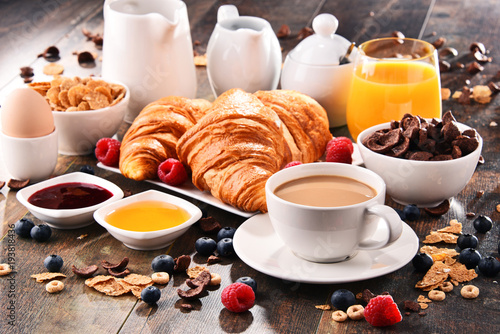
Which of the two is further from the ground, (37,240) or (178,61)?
(178,61)

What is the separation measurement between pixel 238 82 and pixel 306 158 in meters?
0.47

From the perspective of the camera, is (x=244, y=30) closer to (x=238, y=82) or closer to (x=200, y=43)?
(x=238, y=82)

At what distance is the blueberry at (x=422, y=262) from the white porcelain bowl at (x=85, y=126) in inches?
40.3

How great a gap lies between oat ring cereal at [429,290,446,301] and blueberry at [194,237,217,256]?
483 millimetres

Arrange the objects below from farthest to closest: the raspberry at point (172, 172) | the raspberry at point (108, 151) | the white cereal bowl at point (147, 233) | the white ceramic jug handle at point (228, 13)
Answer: the white ceramic jug handle at point (228, 13) < the raspberry at point (108, 151) < the raspberry at point (172, 172) < the white cereal bowl at point (147, 233)

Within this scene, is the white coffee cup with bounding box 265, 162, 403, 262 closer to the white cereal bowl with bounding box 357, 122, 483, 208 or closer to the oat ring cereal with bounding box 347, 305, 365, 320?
the oat ring cereal with bounding box 347, 305, 365, 320

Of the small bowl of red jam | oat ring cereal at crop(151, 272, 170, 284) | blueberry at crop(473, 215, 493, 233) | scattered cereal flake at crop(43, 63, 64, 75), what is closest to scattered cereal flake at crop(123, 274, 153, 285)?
oat ring cereal at crop(151, 272, 170, 284)

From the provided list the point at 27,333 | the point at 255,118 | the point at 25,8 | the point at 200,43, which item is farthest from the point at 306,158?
the point at 25,8

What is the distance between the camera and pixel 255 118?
165 cm

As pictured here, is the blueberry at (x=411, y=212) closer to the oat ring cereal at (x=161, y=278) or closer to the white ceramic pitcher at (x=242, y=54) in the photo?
the oat ring cereal at (x=161, y=278)

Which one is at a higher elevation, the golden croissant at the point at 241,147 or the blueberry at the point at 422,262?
the golden croissant at the point at 241,147

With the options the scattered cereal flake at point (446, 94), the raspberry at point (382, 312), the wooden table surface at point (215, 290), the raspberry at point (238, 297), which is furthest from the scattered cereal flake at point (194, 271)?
the scattered cereal flake at point (446, 94)

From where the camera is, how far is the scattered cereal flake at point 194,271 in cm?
131

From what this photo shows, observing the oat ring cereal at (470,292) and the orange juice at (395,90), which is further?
the orange juice at (395,90)
